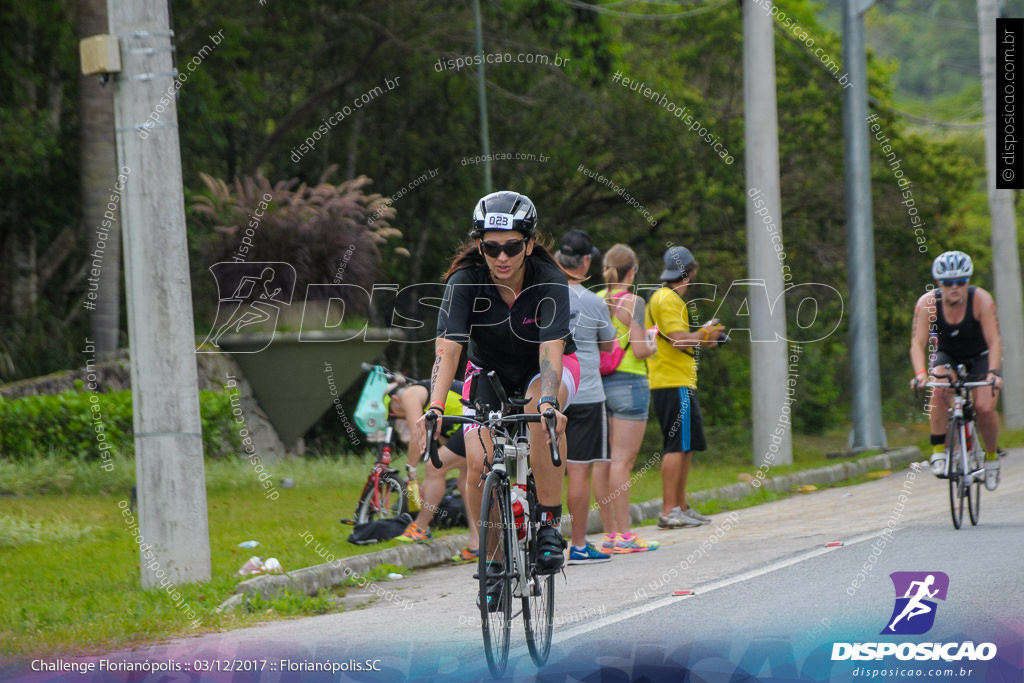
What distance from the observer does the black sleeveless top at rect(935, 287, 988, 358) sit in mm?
10148

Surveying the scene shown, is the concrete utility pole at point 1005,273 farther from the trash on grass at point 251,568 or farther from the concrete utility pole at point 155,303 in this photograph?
the concrete utility pole at point 155,303

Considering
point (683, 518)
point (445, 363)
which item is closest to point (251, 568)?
point (445, 363)

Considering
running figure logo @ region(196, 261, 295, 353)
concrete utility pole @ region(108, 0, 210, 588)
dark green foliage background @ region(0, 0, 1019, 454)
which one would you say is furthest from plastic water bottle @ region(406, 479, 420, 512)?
dark green foliage background @ region(0, 0, 1019, 454)

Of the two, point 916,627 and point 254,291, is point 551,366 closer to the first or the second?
point 916,627

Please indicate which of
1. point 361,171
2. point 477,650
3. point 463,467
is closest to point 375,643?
point 477,650

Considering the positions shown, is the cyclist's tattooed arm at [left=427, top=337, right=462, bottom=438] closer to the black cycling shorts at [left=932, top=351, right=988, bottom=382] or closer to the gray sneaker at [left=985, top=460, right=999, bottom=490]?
the black cycling shorts at [left=932, top=351, right=988, bottom=382]

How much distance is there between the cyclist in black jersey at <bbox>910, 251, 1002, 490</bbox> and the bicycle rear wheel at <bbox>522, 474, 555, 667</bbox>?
4.88 m

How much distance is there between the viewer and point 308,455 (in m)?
16.4

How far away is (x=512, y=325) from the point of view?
6121mm

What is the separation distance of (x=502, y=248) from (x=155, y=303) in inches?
121

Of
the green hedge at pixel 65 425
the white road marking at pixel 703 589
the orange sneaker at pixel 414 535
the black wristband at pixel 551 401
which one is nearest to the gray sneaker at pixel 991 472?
the white road marking at pixel 703 589

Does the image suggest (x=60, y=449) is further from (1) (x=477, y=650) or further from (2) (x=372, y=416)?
(1) (x=477, y=650)

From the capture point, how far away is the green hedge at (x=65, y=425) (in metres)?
13.4

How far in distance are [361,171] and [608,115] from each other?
4.98 meters
